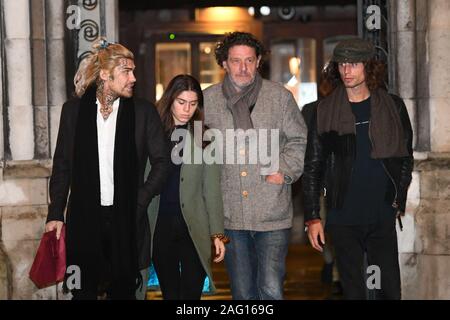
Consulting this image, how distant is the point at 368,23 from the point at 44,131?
2.96m

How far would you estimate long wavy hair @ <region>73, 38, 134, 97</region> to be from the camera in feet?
20.4

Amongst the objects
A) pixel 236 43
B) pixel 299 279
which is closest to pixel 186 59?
pixel 299 279

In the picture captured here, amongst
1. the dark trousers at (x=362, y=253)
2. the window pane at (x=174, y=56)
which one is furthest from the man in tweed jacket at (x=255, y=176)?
the window pane at (x=174, y=56)

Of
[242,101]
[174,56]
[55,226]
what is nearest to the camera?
[55,226]

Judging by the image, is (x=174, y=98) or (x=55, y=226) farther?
(x=174, y=98)

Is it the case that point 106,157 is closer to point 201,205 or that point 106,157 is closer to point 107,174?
point 107,174

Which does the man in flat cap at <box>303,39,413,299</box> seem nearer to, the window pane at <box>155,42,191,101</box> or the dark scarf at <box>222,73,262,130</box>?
the dark scarf at <box>222,73,262,130</box>

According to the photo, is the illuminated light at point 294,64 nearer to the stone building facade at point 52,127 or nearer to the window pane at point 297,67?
the window pane at point 297,67

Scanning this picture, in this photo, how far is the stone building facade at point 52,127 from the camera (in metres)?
8.13

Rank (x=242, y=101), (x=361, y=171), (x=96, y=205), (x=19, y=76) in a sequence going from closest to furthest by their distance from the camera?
(x=96, y=205) < (x=361, y=171) < (x=242, y=101) < (x=19, y=76)

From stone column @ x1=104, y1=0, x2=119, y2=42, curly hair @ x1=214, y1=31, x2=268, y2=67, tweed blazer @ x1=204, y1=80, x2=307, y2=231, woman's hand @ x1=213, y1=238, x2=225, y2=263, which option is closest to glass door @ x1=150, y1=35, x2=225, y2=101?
stone column @ x1=104, y1=0, x2=119, y2=42

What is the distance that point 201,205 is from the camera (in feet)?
20.7

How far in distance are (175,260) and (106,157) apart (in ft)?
2.64
